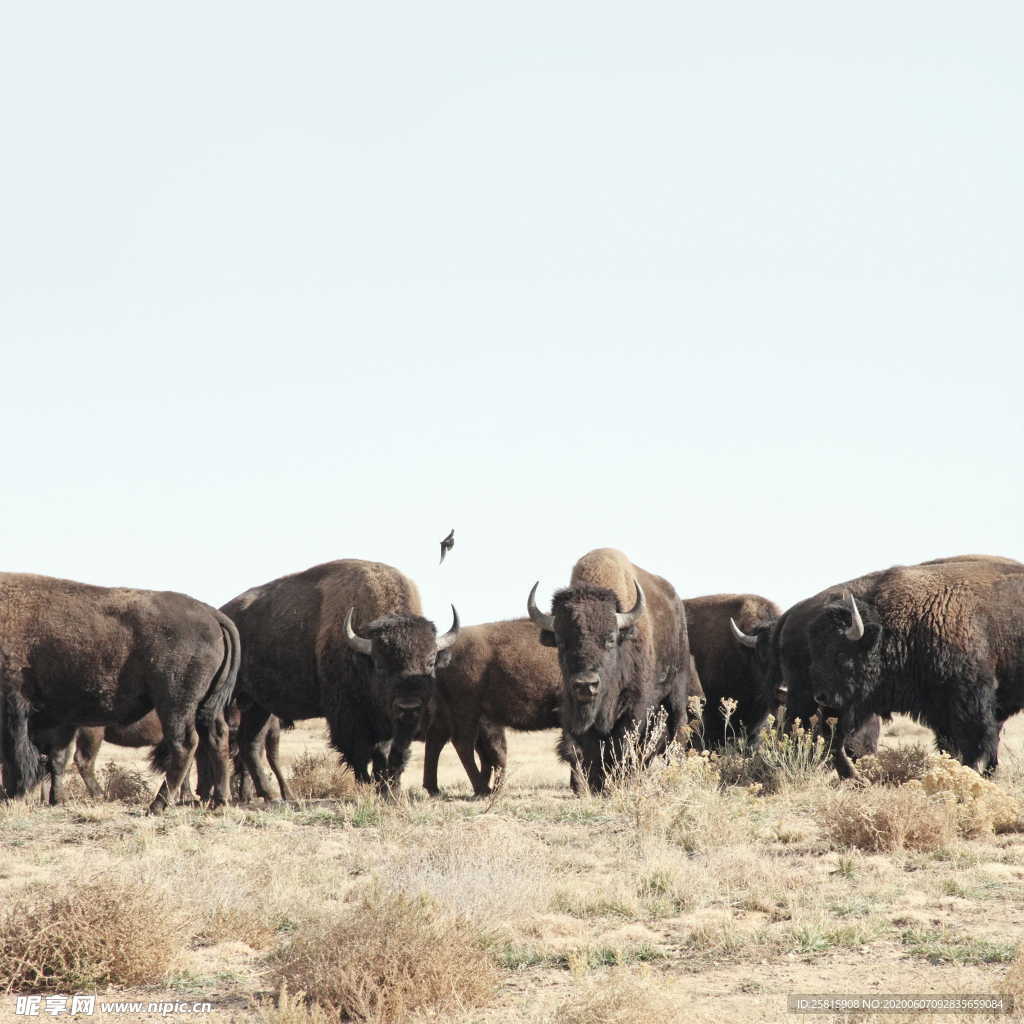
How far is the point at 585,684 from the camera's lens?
13.9 metres

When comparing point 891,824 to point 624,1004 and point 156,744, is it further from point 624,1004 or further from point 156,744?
point 156,744

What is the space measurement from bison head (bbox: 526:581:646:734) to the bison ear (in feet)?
8.16

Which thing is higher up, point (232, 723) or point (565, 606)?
point (565, 606)

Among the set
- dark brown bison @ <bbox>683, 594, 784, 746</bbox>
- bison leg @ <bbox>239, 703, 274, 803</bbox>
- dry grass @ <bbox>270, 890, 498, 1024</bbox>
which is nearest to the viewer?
dry grass @ <bbox>270, 890, 498, 1024</bbox>

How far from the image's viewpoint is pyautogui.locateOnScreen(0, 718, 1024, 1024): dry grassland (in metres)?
7.21

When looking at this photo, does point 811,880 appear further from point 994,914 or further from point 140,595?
point 140,595

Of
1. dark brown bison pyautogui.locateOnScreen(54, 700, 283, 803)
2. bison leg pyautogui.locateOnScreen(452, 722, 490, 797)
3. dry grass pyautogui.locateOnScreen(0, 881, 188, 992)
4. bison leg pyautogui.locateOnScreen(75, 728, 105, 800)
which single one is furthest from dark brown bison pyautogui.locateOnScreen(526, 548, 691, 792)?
dry grass pyautogui.locateOnScreen(0, 881, 188, 992)

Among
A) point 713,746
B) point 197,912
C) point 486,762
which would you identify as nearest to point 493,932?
point 197,912

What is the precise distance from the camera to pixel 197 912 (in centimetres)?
871

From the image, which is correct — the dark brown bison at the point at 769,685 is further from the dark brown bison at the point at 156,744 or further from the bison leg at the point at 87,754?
the bison leg at the point at 87,754

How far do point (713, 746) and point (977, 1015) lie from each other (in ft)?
41.2

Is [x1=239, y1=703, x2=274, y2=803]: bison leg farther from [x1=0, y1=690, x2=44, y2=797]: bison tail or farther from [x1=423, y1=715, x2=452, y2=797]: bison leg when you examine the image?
[x1=0, y1=690, x2=44, y2=797]: bison tail

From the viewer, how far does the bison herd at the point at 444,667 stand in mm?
14344

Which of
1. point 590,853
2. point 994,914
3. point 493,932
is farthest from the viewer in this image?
point 590,853
